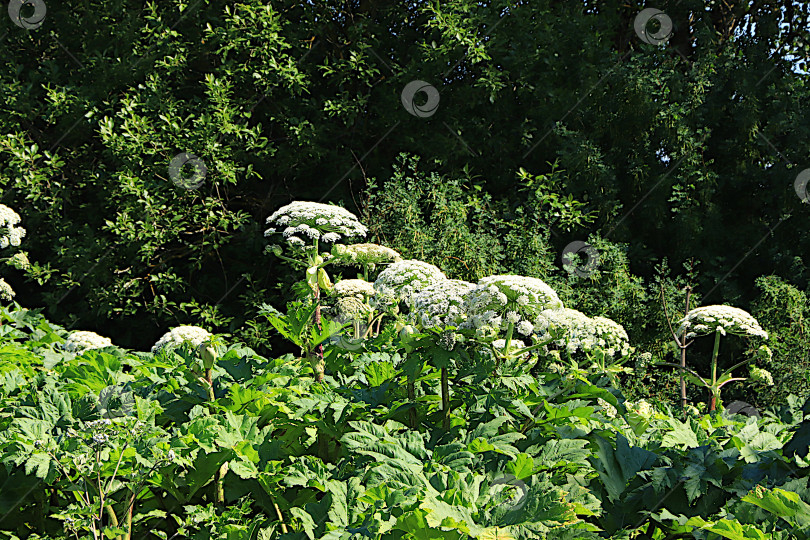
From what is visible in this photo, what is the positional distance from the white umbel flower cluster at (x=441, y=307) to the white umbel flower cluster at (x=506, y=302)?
0.03 m

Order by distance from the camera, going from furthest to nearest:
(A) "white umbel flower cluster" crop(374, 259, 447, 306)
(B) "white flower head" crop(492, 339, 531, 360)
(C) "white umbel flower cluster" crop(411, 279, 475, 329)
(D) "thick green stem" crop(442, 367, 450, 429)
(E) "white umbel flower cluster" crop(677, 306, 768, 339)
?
(E) "white umbel flower cluster" crop(677, 306, 768, 339) < (A) "white umbel flower cluster" crop(374, 259, 447, 306) < (B) "white flower head" crop(492, 339, 531, 360) < (D) "thick green stem" crop(442, 367, 450, 429) < (C) "white umbel flower cluster" crop(411, 279, 475, 329)

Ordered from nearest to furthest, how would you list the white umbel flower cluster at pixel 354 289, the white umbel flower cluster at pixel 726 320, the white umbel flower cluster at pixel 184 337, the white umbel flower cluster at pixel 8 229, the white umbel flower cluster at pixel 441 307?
the white umbel flower cluster at pixel 441 307 < the white umbel flower cluster at pixel 184 337 < the white umbel flower cluster at pixel 354 289 < the white umbel flower cluster at pixel 726 320 < the white umbel flower cluster at pixel 8 229

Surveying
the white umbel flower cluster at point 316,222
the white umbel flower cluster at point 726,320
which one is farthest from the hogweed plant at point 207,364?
the white umbel flower cluster at point 726,320

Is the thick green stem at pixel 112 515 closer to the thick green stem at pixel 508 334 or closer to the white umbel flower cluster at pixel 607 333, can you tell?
the thick green stem at pixel 508 334

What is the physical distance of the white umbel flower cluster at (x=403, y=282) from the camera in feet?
8.36

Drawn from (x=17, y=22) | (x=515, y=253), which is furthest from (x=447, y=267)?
(x=17, y=22)

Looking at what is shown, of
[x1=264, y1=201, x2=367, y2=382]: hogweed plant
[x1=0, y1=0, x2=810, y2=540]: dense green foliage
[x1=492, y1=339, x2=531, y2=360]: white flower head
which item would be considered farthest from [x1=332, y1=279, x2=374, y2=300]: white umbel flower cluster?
[x1=0, y1=0, x2=810, y2=540]: dense green foliage

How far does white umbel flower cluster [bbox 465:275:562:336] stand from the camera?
210 cm

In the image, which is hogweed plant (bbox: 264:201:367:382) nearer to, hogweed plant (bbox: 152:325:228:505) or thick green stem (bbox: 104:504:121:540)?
hogweed plant (bbox: 152:325:228:505)

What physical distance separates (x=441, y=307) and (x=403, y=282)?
1.49 ft

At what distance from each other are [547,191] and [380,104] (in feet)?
5.81

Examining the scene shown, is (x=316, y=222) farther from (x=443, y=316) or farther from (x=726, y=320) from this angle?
(x=726, y=320)

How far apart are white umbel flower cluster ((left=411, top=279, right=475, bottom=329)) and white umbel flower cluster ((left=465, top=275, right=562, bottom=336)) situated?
0.03 metres

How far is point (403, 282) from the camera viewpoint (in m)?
2.57
